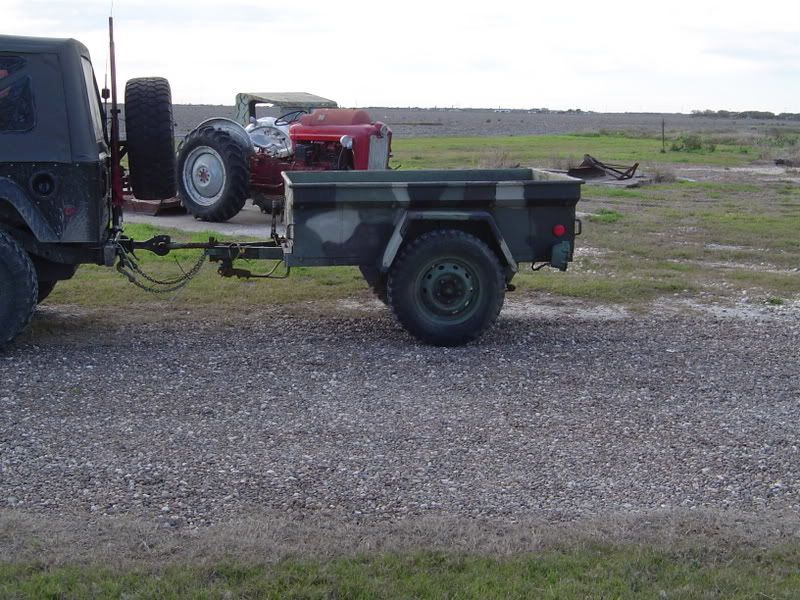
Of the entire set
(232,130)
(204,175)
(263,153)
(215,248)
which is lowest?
(215,248)

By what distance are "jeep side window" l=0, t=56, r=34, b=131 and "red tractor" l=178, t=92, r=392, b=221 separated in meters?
6.01

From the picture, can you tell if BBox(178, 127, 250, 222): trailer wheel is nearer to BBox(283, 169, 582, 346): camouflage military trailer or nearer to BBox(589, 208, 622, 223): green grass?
BBox(283, 169, 582, 346): camouflage military trailer

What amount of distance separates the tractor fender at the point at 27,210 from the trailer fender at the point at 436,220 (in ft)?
8.21

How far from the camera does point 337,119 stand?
17562 mm

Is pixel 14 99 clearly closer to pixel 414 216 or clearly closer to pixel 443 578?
pixel 414 216

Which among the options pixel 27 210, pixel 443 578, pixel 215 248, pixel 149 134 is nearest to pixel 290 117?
pixel 215 248

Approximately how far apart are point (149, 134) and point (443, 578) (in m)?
5.25

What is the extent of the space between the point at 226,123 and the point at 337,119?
3117mm

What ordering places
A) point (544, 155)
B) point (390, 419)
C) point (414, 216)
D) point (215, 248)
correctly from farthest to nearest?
point (544, 155), point (215, 248), point (414, 216), point (390, 419)

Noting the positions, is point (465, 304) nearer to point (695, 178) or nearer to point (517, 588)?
point (517, 588)

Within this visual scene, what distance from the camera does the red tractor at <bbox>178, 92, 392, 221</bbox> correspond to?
1423cm

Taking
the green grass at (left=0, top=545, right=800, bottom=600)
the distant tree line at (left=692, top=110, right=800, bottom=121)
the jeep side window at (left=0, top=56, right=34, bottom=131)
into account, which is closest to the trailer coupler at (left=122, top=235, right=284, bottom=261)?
the jeep side window at (left=0, top=56, right=34, bottom=131)

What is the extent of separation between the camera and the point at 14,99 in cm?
793

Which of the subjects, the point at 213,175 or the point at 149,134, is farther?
the point at 213,175
